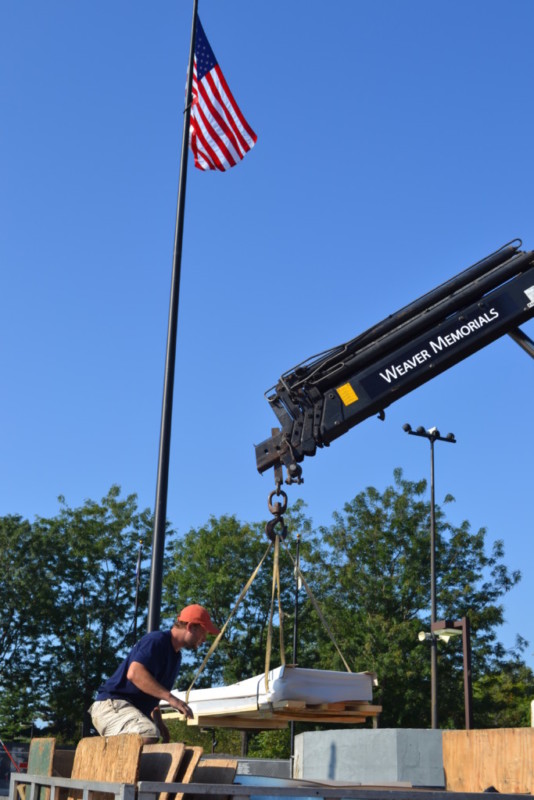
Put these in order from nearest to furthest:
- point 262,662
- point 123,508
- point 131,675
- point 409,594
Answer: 1. point 131,675
2. point 409,594
3. point 262,662
4. point 123,508

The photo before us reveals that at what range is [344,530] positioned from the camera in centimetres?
4644

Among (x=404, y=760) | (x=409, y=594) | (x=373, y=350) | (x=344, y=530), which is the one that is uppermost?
(x=344, y=530)

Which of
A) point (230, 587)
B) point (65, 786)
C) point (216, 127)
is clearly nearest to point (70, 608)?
point (230, 587)

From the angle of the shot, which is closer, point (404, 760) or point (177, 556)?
point (404, 760)

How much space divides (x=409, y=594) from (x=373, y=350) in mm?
35049

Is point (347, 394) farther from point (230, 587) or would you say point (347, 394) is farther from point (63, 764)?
point (230, 587)

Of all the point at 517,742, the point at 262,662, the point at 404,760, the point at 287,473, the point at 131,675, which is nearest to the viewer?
the point at 131,675

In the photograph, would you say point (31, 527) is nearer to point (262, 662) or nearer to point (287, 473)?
point (262, 662)

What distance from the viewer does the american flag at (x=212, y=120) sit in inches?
629

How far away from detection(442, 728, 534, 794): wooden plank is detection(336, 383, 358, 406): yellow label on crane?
3801 mm

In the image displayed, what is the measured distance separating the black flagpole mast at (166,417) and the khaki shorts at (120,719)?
4359 millimetres

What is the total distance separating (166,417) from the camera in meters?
12.1

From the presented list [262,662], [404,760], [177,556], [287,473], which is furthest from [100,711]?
[177,556]

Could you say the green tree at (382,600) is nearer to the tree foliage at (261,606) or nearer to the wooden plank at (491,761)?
the tree foliage at (261,606)
